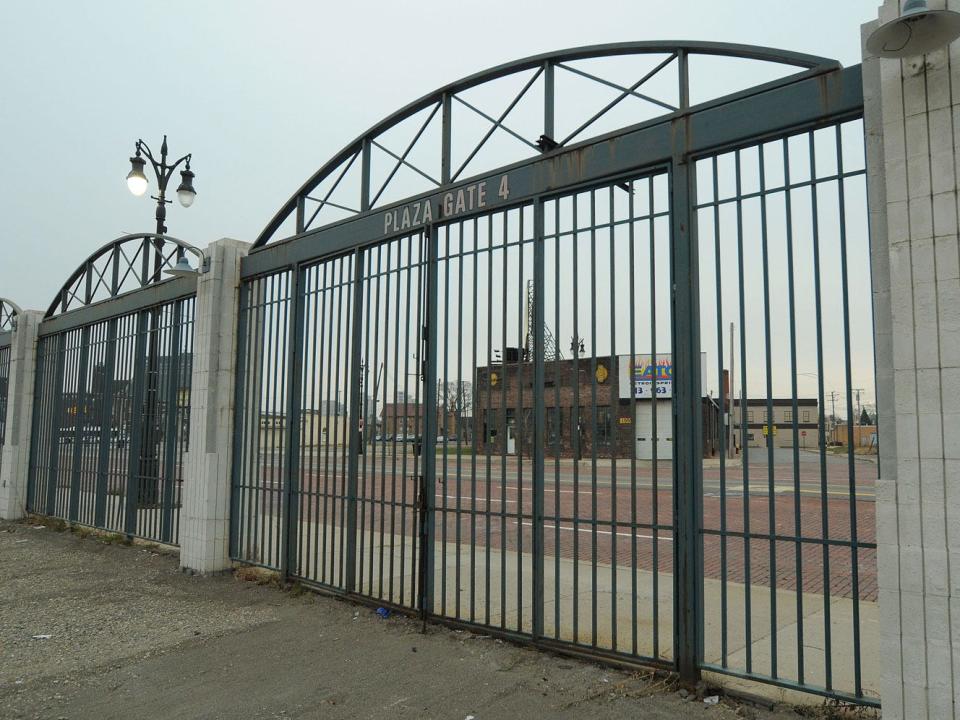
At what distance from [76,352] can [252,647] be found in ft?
32.5

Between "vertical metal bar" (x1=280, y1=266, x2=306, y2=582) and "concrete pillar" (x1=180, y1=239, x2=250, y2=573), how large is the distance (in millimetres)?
1132

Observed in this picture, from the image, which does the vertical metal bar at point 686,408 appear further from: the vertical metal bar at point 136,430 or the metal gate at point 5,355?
the metal gate at point 5,355

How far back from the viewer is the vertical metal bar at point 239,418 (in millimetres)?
9531

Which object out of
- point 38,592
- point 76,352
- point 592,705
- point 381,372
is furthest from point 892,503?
point 76,352

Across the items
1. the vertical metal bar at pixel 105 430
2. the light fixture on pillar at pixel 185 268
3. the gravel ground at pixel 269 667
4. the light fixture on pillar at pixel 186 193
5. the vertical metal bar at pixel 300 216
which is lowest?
the gravel ground at pixel 269 667

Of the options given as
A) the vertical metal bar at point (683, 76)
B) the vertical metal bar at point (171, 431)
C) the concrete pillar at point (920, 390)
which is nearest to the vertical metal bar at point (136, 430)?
the vertical metal bar at point (171, 431)

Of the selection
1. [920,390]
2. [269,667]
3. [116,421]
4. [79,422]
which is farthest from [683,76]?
[79,422]

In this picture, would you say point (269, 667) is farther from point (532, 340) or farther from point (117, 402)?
point (117, 402)

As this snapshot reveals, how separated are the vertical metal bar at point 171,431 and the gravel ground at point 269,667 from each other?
1981mm

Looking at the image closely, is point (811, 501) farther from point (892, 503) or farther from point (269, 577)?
point (892, 503)

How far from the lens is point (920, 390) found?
159 inches

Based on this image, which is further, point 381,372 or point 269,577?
point 269,577

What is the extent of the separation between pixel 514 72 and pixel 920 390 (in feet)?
15.2

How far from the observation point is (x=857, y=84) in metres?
4.71
